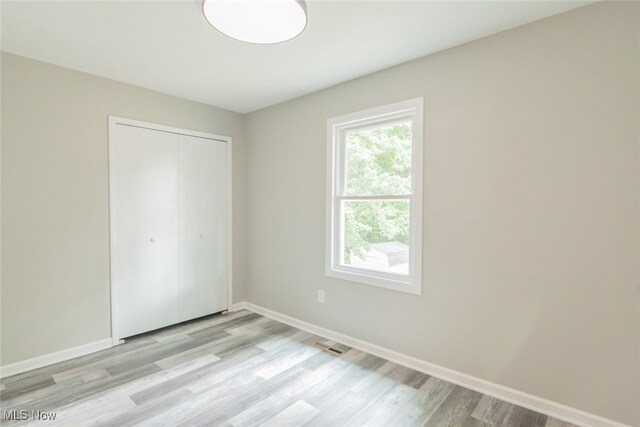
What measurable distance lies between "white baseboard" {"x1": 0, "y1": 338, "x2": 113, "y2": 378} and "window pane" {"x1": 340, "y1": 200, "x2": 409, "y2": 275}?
2.34m

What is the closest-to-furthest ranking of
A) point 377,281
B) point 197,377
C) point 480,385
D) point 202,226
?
point 480,385 < point 197,377 < point 377,281 < point 202,226

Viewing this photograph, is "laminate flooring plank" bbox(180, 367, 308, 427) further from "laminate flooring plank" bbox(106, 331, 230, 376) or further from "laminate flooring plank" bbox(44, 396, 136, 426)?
"laminate flooring plank" bbox(106, 331, 230, 376)

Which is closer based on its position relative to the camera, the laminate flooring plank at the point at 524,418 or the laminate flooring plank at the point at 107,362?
the laminate flooring plank at the point at 524,418

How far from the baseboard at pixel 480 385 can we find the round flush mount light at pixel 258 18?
2.47 metres

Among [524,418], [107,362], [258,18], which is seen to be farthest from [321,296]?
[258,18]

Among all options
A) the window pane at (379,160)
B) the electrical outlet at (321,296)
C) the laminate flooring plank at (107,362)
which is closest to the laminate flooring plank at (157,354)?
the laminate flooring plank at (107,362)

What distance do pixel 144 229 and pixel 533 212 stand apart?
3.30 m

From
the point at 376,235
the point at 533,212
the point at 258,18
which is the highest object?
the point at 258,18

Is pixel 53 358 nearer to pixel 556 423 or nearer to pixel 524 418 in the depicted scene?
pixel 524 418

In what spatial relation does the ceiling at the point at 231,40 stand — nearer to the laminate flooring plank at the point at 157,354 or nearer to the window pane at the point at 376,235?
the window pane at the point at 376,235

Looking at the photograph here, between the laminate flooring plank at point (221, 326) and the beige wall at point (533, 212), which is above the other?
the beige wall at point (533, 212)

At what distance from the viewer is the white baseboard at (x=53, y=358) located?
7.64ft

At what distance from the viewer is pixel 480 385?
2.12 meters

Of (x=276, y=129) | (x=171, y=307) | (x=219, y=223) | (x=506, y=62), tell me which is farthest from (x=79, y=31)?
(x=506, y=62)
